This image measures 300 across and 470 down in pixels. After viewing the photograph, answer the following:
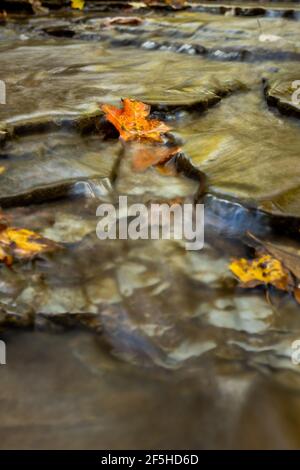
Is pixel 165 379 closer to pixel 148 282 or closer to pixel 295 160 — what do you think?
pixel 148 282

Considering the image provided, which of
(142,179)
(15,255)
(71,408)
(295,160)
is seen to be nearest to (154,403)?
(71,408)
